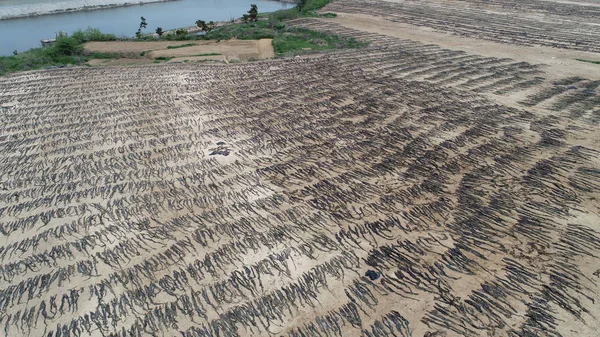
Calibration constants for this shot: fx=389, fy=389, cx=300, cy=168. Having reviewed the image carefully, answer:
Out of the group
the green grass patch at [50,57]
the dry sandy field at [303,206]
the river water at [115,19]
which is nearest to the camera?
the dry sandy field at [303,206]

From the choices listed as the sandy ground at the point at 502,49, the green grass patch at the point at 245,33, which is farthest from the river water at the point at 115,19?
the sandy ground at the point at 502,49

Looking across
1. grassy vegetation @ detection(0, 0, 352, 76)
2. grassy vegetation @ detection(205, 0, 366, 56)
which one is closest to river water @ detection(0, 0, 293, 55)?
grassy vegetation @ detection(0, 0, 352, 76)

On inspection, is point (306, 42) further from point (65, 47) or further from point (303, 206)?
point (303, 206)

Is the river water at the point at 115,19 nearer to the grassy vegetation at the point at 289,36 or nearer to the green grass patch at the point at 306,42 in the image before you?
the grassy vegetation at the point at 289,36

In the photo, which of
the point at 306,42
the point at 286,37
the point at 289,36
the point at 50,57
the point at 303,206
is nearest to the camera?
the point at 303,206

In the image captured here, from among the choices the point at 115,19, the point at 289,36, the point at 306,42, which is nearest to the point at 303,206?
the point at 306,42

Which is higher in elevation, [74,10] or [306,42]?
[74,10]
